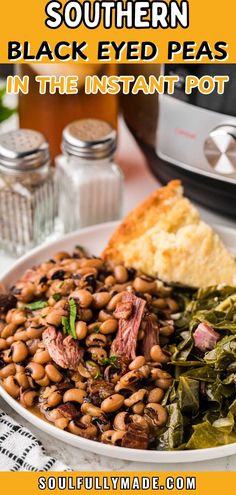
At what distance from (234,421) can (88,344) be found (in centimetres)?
36

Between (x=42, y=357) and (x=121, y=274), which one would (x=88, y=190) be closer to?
(x=121, y=274)

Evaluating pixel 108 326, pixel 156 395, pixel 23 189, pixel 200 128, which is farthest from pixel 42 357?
pixel 200 128

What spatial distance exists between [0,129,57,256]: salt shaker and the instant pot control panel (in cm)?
35

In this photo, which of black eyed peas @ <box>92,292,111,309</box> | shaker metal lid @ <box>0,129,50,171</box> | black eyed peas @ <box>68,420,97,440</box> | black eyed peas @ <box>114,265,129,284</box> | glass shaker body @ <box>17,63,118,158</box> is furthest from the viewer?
glass shaker body @ <box>17,63,118,158</box>

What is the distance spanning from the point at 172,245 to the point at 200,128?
0.34 m

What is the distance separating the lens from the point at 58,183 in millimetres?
2270

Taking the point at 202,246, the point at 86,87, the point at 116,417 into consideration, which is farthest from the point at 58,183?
the point at 116,417

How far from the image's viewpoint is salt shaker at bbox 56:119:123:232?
2.17m

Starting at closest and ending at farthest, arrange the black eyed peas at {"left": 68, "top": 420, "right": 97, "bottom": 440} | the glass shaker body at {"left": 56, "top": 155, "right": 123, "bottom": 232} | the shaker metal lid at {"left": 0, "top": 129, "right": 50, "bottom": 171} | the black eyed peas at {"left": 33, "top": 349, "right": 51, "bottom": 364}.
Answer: the black eyed peas at {"left": 68, "top": 420, "right": 97, "bottom": 440}
the black eyed peas at {"left": 33, "top": 349, "right": 51, "bottom": 364}
the shaker metal lid at {"left": 0, "top": 129, "right": 50, "bottom": 171}
the glass shaker body at {"left": 56, "top": 155, "right": 123, "bottom": 232}

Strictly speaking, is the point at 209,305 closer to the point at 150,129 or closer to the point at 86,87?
the point at 150,129

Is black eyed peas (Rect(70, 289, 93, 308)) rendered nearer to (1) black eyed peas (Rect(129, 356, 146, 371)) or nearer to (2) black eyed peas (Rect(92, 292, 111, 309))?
(2) black eyed peas (Rect(92, 292, 111, 309))

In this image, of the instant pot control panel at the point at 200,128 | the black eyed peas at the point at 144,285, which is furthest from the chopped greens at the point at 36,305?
the instant pot control panel at the point at 200,128

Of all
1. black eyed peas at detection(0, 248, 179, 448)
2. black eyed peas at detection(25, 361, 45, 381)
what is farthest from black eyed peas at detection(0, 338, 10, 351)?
black eyed peas at detection(25, 361, 45, 381)

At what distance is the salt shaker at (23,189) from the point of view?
6.93ft
